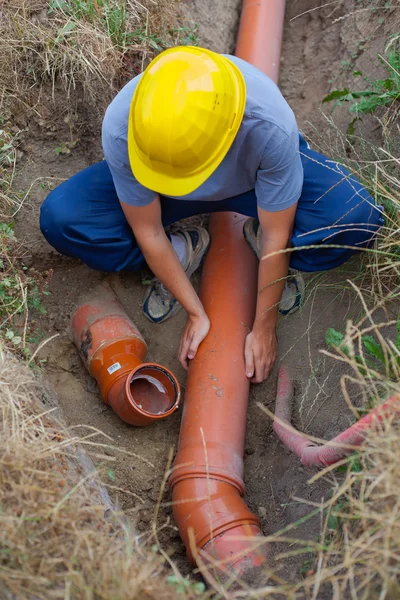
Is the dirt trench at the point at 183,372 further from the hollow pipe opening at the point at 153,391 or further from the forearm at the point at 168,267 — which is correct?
the forearm at the point at 168,267

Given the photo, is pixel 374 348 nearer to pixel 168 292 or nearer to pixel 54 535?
pixel 168 292

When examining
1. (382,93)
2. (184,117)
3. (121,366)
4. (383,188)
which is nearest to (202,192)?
(184,117)

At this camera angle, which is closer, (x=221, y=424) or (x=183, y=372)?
(x=221, y=424)

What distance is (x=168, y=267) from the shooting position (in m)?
2.53

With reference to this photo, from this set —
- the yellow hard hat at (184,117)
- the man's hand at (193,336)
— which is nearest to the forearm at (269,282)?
the man's hand at (193,336)

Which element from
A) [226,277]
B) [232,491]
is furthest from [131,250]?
[232,491]

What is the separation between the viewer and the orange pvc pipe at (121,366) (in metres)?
2.50

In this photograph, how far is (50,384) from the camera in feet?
8.54

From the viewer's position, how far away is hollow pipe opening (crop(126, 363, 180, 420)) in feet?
8.02

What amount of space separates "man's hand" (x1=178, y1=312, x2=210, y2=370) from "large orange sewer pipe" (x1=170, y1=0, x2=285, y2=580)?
0.09 feet

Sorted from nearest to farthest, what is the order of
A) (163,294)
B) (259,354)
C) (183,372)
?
(259,354) < (183,372) < (163,294)

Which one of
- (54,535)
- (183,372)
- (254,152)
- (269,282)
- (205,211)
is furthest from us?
(183,372)

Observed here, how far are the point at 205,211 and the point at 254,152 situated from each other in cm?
60

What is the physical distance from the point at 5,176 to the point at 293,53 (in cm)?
191
